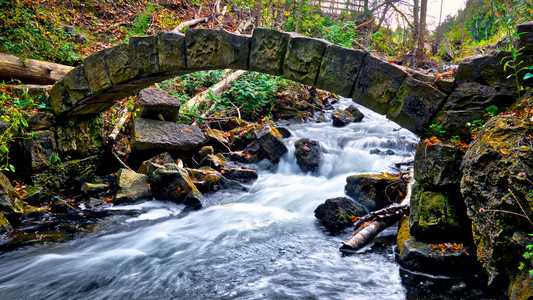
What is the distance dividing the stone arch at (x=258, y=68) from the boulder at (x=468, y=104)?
4.2 inches

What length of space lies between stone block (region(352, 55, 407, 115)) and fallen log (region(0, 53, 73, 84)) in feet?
20.9

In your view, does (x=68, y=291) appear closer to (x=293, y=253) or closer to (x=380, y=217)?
(x=293, y=253)

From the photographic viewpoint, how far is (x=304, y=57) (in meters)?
3.96

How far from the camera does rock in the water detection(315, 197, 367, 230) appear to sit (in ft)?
16.0

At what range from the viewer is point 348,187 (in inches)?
223

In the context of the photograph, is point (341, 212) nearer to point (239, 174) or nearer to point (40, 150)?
point (239, 174)

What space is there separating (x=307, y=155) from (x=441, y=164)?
4.56 m

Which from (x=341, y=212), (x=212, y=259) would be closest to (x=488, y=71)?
(x=341, y=212)

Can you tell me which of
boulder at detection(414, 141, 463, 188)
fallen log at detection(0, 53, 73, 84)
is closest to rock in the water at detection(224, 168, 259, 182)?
fallen log at detection(0, 53, 73, 84)

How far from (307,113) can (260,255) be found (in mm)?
8174

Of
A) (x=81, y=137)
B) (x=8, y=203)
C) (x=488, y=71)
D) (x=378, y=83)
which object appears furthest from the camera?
(x=81, y=137)

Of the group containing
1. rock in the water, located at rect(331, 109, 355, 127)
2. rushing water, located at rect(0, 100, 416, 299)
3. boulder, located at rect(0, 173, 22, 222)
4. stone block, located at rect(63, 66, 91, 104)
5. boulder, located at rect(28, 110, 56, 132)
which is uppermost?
stone block, located at rect(63, 66, 91, 104)

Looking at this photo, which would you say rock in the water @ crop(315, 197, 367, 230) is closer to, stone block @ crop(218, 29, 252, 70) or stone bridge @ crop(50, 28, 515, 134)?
stone bridge @ crop(50, 28, 515, 134)

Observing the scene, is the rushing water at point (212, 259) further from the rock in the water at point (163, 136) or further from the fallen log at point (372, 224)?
the rock in the water at point (163, 136)
